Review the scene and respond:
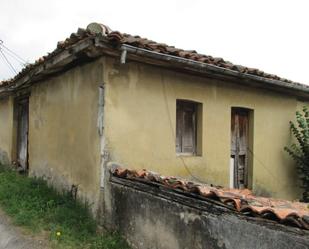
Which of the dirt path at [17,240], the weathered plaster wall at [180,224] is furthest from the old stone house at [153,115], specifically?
the dirt path at [17,240]

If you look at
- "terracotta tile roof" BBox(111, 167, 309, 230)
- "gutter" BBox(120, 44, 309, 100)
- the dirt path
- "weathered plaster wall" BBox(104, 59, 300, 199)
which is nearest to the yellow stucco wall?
"weathered plaster wall" BBox(104, 59, 300, 199)

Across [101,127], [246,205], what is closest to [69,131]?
[101,127]

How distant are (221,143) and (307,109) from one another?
3432mm

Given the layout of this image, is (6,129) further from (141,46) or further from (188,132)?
(141,46)

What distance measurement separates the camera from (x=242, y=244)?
3457 millimetres

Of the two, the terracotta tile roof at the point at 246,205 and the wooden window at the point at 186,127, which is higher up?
the wooden window at the point at 186,127

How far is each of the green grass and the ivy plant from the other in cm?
558

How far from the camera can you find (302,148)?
915 centimetres

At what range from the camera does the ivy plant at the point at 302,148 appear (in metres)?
9.12

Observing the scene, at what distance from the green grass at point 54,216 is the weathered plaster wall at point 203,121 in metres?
1.25

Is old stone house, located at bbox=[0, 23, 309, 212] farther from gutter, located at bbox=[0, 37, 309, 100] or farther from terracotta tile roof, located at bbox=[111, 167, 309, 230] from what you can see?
terracotta tile roof, located at bbox=[111, 167, 309, 230]

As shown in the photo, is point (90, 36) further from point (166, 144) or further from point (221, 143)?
point (221, 143)

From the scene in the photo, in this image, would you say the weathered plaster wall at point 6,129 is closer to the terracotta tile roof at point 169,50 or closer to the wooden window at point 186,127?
the wooden window at point 186,127

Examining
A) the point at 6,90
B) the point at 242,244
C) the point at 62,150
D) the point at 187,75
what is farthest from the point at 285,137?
the point at 6,90
